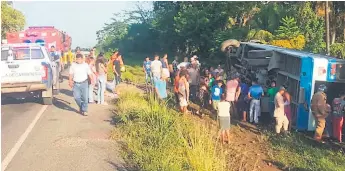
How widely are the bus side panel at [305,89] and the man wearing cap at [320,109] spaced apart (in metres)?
0.48

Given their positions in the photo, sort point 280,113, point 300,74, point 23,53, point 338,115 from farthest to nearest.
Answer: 1. point 23,53
2. point 300,74
3. point 280,113
4. point 338,115

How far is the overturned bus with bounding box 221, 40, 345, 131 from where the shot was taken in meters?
11.0

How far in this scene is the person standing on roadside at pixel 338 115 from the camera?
34.1 ft

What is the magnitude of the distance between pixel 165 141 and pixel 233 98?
508cm

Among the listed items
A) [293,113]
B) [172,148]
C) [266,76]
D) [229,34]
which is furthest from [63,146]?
[229,34]

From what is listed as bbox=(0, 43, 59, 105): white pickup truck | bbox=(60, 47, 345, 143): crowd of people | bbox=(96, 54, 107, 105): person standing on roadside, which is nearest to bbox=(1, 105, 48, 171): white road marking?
bbox=(60, 47, 345, 143): crowd of people

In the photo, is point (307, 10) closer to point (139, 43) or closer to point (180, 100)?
point (180, 100)

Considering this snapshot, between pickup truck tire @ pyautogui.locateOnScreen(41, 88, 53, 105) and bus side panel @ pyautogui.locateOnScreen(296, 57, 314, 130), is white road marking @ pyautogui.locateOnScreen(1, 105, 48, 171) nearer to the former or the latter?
pickup truck tire @ pyautogui.locateOnScreen(41, 88, 53, 105)

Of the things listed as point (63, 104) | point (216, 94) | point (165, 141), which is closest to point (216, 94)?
point (216, 94)

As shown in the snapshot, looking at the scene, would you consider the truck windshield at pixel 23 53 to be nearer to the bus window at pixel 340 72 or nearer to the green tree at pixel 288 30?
the bus window at pixel 340 72

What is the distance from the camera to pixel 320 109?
10.2 m

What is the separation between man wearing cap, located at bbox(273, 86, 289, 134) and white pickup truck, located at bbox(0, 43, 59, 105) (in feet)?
21.7

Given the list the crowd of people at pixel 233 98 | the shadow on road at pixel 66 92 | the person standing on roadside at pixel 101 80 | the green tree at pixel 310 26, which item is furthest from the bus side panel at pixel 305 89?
the green tree at pixel 310 26

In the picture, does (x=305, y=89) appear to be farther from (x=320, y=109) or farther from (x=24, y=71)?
(x=24, y=71)
